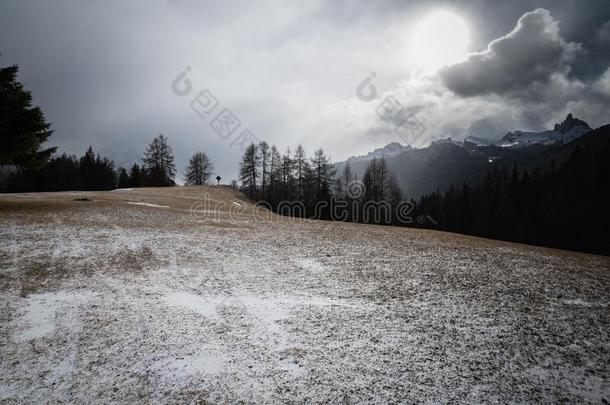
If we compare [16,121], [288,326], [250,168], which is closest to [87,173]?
[250,168]

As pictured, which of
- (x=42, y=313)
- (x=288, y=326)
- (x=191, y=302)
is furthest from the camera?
(x=191, y=302)

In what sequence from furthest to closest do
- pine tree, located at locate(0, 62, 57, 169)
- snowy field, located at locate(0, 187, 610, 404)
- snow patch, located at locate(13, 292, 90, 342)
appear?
pine tree, located at locate(0, 62, 57, 169)
snow patch, located at locate(13, 292, 90, 342)
snowy field, located at locate(0, 187, 610, 404)

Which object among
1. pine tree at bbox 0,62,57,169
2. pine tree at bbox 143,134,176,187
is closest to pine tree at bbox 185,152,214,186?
pine tree at bbox 143,134,176,187

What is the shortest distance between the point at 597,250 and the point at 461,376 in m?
57.1

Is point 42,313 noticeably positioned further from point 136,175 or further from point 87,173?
point 87,173

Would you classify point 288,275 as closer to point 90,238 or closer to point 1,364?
point 1,364

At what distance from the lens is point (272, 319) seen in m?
7.23

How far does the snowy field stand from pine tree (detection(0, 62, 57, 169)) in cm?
934

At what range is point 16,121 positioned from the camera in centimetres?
1834

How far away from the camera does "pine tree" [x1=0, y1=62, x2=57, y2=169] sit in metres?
18.0

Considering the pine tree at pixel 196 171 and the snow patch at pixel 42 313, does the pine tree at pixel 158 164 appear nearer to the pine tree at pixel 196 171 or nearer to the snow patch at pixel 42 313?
the pine tree at pixel 196 171

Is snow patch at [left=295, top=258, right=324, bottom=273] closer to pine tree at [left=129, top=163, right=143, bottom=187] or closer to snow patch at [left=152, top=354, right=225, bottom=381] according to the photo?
snow patch at [left=152, top=354, right=225, bottom=381]

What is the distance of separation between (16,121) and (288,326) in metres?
23.7

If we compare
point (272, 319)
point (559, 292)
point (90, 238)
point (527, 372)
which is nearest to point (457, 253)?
point (559, 292)
